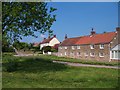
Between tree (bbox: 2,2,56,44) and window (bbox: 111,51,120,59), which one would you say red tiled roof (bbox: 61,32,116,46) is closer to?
window (bbox: 111,51,120,59)

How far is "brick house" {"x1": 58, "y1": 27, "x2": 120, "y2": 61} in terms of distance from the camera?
6272 centimetres

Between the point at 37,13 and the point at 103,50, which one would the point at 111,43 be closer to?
the point at 103,50

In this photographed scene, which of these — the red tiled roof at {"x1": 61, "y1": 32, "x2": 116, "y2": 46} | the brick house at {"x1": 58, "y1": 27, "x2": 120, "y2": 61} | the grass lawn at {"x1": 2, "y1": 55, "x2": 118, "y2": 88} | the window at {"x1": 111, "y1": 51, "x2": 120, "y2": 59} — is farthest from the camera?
the red tiled roof at {"x1": 61, "y1": 32, "x2": 116, "y2": 46}

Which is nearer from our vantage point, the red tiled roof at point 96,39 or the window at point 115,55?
the window at point 115,55

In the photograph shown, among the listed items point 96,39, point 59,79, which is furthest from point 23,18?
point 96,39

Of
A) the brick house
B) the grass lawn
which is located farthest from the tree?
the brick house

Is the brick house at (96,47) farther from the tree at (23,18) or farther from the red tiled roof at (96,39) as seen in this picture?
the tree at (23,18)

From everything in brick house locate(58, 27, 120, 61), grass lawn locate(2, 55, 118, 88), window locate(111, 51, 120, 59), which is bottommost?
grass lawn locate(2, 55, 118, 88)

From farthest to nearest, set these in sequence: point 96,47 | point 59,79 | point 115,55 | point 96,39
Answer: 1. point 96,39
2. point 96,47
3. point 115,55
4. point 59,79

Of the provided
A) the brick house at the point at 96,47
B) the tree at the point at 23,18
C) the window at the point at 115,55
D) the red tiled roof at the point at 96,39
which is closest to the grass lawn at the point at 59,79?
the tree at the point at 23,18

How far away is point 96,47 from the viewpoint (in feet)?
228

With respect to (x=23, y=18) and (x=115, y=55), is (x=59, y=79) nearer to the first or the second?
(x=23, y=18)

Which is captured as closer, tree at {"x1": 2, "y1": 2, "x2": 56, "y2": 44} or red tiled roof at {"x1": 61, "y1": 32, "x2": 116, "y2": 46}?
tree at {"x1": 2, "y1": 2, "x2": 56, "y2": 44}

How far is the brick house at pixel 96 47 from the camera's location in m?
62.7
